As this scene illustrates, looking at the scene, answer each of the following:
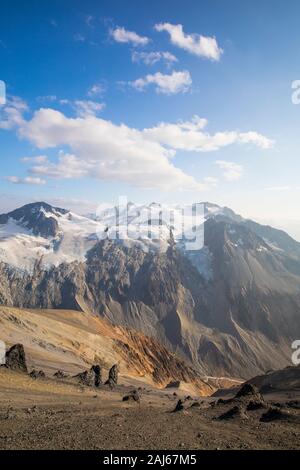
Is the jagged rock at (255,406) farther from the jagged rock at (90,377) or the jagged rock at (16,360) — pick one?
the jagged rock at (90,377)

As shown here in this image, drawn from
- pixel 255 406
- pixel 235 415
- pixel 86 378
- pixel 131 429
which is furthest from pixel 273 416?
pixel 86 378

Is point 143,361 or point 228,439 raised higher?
point 228,439

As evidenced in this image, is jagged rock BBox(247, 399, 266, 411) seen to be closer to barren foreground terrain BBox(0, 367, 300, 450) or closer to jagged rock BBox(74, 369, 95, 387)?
barren foreground terrain BBox(0, 367, 300, 450)

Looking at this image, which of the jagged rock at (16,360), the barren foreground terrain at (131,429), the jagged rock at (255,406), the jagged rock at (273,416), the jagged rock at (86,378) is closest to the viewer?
the barren foreground terrain at (131,429)

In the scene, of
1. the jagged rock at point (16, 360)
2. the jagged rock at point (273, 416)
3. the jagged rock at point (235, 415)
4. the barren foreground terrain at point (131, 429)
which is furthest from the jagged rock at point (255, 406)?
the jagged rock at point (16, 360)

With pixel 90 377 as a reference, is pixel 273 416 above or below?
above

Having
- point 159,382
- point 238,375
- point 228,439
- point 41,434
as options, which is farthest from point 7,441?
point 238,375

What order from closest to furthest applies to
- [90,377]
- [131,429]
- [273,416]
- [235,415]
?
[131,429] < [273,416] < [235,415] < [90,377]

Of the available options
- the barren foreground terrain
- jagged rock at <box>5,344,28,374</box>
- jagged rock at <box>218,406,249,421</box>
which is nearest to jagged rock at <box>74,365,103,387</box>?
jagged rock at <box>5,344,28,374</box>

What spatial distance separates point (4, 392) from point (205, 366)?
160 metres

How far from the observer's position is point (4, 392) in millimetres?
29250

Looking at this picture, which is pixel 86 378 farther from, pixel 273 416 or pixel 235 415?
pixel 273 416

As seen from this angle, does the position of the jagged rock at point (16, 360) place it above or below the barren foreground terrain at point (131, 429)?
below
